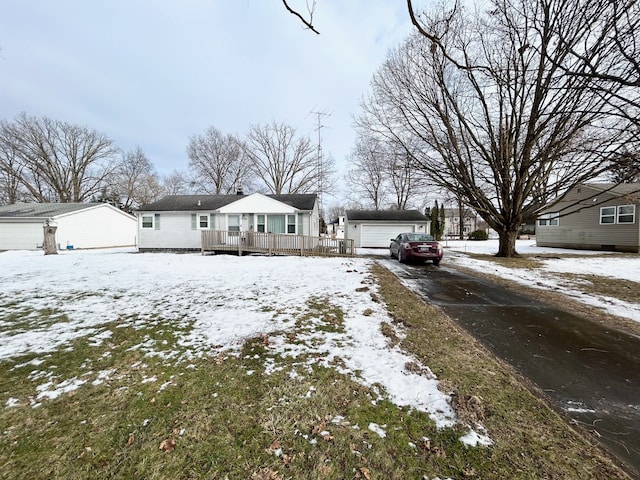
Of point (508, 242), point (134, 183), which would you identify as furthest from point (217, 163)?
point (508, 242)

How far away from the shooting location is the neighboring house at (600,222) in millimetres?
17141

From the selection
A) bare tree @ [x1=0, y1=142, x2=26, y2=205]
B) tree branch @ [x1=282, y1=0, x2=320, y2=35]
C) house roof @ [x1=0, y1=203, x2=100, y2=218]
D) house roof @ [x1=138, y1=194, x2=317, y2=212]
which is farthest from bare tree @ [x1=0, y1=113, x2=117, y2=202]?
tree branch @ [x1=282, y1=0, x2=320, y2=35]

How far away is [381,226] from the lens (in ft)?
75.4

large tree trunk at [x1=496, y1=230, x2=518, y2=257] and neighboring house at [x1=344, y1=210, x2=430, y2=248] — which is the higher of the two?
neighboring house at [x1=344, y1=210, x2=430, y2=248]

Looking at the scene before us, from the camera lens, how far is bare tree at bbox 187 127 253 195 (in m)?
34.4

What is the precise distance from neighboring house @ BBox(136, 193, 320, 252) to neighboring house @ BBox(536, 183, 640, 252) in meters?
14.7

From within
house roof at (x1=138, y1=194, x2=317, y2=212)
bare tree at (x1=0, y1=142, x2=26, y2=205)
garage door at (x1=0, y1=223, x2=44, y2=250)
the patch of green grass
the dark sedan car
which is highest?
bare tree at (x1=0, y1=142, x2=26, y2=205)

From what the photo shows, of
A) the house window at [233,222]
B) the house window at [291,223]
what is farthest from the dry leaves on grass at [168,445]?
the house window at [233,222]

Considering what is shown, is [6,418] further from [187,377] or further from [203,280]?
[203,280]

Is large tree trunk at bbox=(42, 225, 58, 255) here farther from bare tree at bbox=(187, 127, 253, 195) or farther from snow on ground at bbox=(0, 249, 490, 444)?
bare tree at bbox=(187, 127, 253, 195)

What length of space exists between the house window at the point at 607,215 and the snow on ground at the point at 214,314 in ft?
68.8

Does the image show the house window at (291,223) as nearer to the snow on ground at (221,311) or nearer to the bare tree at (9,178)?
the snow on ground at (221,311)

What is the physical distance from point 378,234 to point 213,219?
43.6 ft

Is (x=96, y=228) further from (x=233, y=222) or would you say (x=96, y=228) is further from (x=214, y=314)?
(x=214, y=314)
